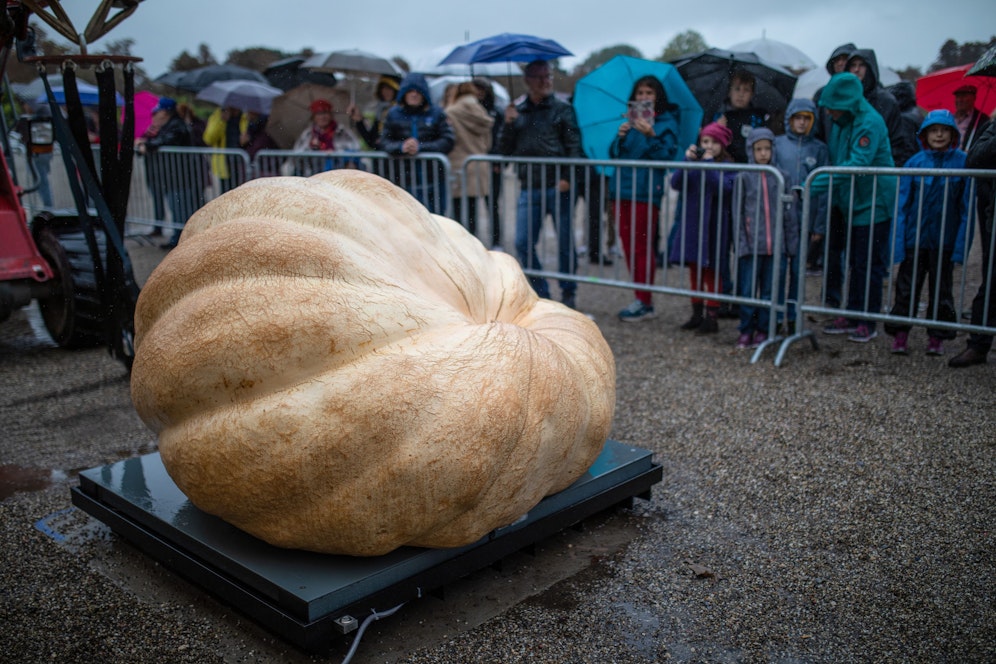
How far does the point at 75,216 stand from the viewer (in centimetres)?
735

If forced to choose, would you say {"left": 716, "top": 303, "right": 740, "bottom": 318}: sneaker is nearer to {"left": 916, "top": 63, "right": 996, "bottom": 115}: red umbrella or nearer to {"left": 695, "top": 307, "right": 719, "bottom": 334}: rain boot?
{"left": 695, "top": 307, "right": 719, "bottom": 334}: rain boot

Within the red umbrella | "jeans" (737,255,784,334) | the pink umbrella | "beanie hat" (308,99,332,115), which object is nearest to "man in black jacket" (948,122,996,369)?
"jeans" (737,255,784,334)

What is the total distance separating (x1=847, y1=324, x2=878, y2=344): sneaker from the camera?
7.10m

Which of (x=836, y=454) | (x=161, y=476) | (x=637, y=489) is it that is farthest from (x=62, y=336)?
(x=836, y=454)

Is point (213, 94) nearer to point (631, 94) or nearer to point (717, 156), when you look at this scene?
point (631, 94)

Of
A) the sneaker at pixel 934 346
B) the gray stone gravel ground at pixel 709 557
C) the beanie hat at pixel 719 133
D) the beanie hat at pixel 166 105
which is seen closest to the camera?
the gray stone gravel ground at pixel 709 557

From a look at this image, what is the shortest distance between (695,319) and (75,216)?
5459 mm

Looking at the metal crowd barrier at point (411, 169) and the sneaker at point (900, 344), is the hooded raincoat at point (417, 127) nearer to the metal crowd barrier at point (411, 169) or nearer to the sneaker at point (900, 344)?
the metal crowd barrier at point (411, 169)

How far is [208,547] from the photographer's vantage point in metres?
3.13

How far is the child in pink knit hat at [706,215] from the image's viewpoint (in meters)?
7.13

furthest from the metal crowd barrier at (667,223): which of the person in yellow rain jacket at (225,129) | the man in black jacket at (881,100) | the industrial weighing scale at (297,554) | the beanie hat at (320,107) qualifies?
the industrial weighing scale at (297,554)

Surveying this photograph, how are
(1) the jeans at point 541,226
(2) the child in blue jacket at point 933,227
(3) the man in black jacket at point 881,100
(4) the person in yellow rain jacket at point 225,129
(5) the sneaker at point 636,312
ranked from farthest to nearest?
(4) the person in yellow rain jacket at point 225,129 < (1) the jeans at point 541,226 < (5) the sneaker at point 636,312 < (3) the man in black jacket at point 881,100 < (2) the child in blue jacket at point 933,227

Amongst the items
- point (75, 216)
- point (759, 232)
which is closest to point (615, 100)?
point (759, 232)

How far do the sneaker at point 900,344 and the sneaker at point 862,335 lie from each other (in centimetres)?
36
